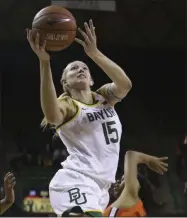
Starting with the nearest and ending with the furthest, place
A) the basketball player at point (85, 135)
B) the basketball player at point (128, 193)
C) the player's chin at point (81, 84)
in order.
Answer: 1. the basketball player at point (85, 135)
2. the player's chin at point (81, 84)
3. the basketball player at point (128, 193)

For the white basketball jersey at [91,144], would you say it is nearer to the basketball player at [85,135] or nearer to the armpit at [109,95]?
the basketball player at [85,135]

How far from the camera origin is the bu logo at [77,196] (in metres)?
1.99

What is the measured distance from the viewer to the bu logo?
1992 millimetres

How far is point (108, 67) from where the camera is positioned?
213cm

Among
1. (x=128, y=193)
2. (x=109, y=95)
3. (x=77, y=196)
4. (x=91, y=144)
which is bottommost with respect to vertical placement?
(x=128, y=193)

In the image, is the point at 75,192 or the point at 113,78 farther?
the point at 113,78

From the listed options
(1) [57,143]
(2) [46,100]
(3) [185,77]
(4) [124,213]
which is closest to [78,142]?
(2) [46,100]

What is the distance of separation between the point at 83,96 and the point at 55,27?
1.20 feet

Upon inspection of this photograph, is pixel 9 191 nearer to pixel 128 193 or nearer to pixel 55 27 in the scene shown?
pixel 55 27

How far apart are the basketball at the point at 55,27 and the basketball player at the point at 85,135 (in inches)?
4.2

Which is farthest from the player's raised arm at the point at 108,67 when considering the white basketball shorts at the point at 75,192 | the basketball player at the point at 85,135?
the white basketball shorts at the point at 75,192

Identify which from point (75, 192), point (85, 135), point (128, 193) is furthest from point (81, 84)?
point (128, 193)

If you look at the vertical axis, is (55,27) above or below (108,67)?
above

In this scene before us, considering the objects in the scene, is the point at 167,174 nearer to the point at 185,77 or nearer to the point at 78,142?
the point at 185,77
